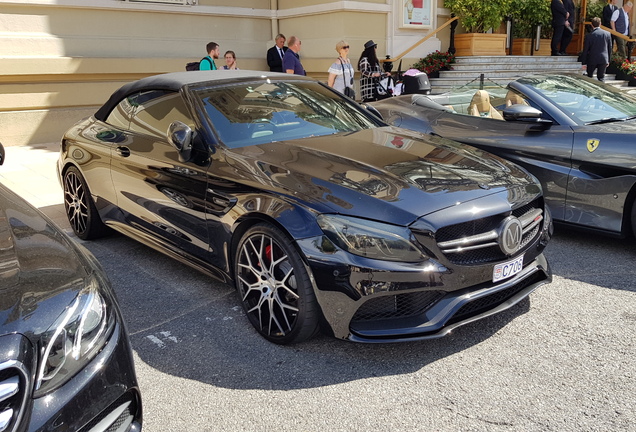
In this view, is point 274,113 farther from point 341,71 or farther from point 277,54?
point 277,54

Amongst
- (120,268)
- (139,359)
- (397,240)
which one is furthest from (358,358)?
(120,268)

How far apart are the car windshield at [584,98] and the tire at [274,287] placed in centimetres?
322

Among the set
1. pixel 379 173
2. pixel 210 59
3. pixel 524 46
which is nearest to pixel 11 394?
pixel 379 173

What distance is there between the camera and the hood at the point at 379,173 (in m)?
3.17

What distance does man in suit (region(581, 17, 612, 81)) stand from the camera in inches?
500

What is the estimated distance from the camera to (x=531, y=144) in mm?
5285

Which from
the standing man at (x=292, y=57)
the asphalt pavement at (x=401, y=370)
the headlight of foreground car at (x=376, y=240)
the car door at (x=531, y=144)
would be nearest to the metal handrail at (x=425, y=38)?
the standing man at (x=292, y=57)

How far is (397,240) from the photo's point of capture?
305 centimetres

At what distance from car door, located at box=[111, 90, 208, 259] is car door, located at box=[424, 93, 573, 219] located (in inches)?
112

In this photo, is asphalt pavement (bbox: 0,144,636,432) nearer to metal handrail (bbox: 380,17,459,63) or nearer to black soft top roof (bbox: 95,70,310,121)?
black soft top roof (bbox: 95,70,310,121)

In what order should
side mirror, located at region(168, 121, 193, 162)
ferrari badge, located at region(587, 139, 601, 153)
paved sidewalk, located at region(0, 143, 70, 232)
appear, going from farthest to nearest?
paved sidewalk, located at region(0, 143, 70, 232) → ferrari badge, located at region(587, 139, 601, 153) → side mirror, located at region(168, 121, 193, 162)

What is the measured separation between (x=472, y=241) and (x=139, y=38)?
10.1 metres

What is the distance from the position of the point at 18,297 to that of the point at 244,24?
1188 centimetres

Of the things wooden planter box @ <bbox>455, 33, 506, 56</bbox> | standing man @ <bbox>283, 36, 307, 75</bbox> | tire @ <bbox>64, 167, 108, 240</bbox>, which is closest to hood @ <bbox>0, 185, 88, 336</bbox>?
tire @ <bbox>64, 167, 108, 240</bbox>
